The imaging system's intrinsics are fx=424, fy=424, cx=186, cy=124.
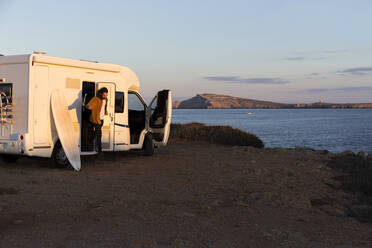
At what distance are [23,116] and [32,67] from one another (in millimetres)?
1112

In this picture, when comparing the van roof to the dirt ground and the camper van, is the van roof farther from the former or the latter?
the dirt ground

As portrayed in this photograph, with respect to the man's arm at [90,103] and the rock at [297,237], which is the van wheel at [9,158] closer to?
the man's arm at [90,103]

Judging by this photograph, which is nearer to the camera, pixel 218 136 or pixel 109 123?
pixel 109 123

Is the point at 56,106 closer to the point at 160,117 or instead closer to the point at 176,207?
the point at 160,117

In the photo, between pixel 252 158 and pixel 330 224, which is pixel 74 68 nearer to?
pixel 252 158

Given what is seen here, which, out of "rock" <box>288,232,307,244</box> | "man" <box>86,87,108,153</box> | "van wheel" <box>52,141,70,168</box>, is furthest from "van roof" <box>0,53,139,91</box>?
"rock" <box>288,232,307,244</box>

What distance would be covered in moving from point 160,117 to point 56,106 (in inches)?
159

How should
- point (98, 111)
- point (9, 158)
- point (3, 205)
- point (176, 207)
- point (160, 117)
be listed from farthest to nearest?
point (160, 117), point (9, 158), point (98, 111), point (176, 207), point (3, 205)

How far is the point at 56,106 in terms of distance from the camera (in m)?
9.76

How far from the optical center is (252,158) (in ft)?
41.5

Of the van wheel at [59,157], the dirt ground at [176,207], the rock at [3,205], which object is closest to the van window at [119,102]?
the dirt ground at [176,207]

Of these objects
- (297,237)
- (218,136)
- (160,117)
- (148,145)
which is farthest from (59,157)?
(218,136)

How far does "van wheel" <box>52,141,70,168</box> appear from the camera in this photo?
998 centimetres

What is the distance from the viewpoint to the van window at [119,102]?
445 inches
